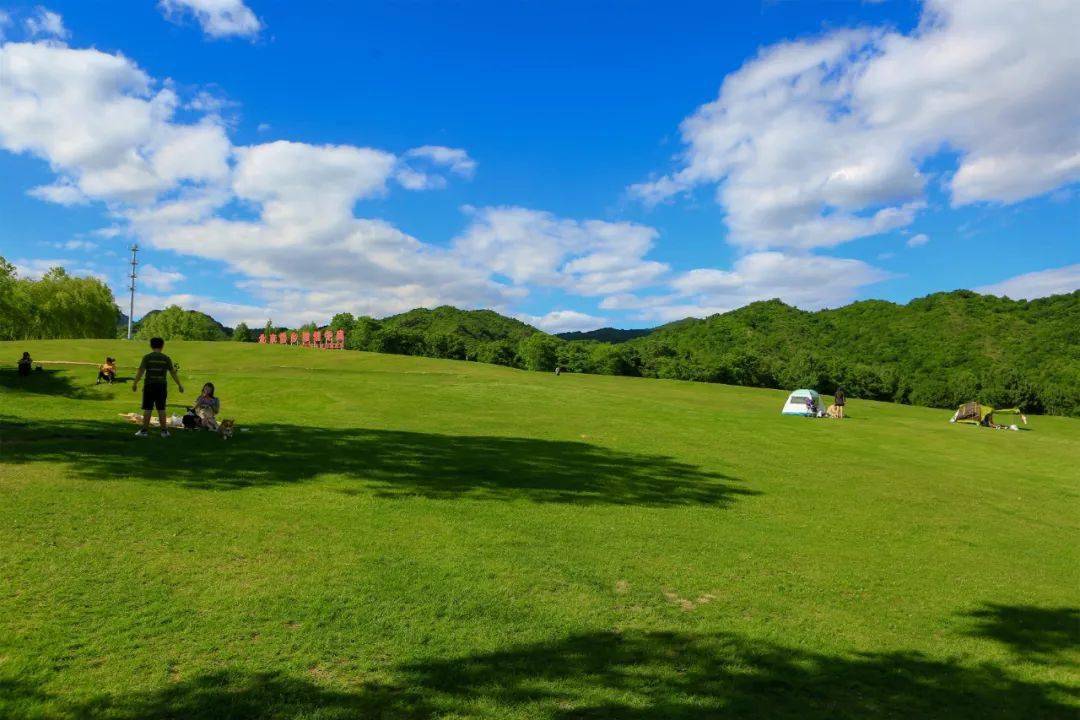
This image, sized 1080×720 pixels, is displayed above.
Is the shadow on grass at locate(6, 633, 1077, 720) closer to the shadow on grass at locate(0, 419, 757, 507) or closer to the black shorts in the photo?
the shadow on grass at locate(0, 419, 757, 507)

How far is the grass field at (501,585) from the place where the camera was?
5293mm

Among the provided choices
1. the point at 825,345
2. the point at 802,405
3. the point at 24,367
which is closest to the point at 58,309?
the point at 24,367

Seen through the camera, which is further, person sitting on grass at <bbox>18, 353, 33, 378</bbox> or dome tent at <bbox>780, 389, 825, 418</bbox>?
dome tent at <bbox>780, 389, 825, 418</bbox>

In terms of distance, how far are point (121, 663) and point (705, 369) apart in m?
97.6

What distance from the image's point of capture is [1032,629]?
25.5 ft

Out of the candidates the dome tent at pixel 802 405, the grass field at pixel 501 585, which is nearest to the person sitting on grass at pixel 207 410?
the grass field at pixel 501 585

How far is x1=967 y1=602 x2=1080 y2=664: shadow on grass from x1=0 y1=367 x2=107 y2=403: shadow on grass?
1308 inches

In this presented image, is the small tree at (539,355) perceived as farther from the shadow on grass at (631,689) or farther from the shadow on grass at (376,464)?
the shadow on grass at (631,689)

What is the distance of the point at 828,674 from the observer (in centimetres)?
615

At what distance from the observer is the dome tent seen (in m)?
35.5

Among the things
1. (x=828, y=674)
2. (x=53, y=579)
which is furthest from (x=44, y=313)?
(x=828, y=674)

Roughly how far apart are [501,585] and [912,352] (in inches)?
4475

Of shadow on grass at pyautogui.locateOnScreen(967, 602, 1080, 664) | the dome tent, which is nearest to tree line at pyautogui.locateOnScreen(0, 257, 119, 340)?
the dome tent

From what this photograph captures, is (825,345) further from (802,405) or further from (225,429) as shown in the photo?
(225,429)
